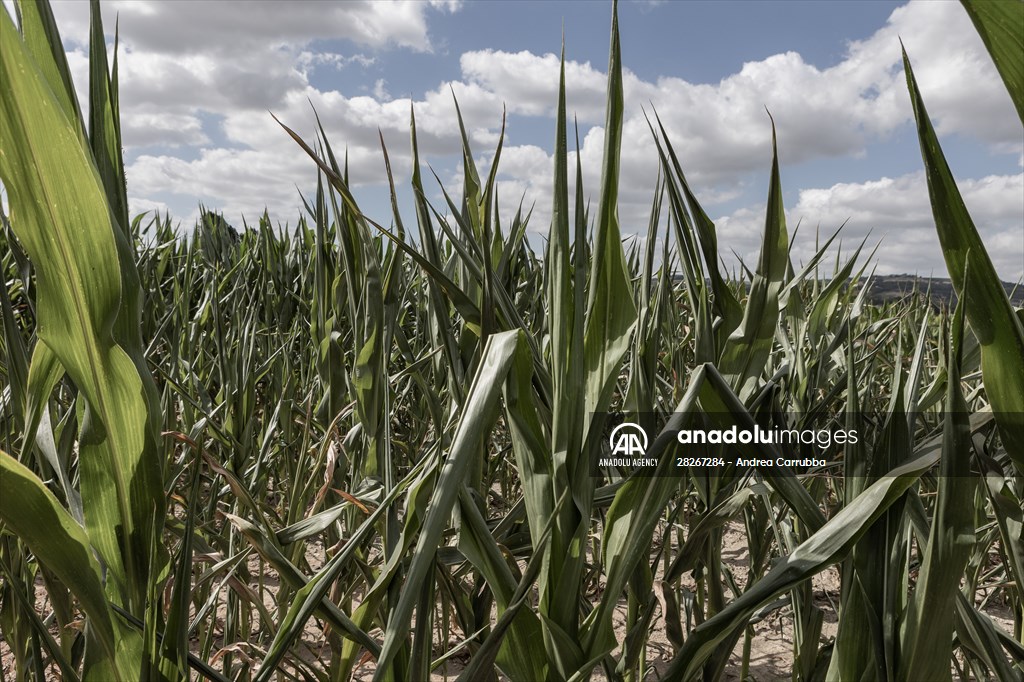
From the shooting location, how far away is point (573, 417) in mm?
442

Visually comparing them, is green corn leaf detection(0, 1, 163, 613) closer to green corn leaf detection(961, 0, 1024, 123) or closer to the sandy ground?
green corn leaf detection(961, 0, 1024, 123)

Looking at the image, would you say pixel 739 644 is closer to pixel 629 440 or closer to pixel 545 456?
pixel 629 440

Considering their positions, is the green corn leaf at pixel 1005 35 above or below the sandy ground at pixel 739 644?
above

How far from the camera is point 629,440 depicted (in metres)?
0.63

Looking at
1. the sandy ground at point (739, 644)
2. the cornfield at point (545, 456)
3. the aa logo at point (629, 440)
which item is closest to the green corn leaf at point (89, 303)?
the cornfield at point (545, 456)

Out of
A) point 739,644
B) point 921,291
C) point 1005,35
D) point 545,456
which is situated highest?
point 921,291

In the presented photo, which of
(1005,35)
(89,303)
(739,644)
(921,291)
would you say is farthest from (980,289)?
(921,291)

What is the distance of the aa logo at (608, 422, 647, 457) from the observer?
618mm

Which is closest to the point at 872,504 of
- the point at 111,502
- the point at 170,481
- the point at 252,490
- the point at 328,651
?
the point at 111,502

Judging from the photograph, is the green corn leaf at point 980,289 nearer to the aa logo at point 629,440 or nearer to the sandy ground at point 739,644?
the aa logo at point 629,440

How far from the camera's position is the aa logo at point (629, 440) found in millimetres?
618

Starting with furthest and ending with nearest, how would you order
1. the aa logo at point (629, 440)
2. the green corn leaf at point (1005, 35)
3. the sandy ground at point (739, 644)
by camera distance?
the sandy ground at point (739, 644)
the aa logo at point (629, 440)
the green corn leaf at point (1005, 35)

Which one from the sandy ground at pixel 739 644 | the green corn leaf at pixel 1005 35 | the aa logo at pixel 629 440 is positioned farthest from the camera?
the sandy ground at pixel 739 644

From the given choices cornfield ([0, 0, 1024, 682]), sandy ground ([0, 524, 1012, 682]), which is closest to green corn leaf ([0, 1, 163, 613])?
cornfield ([0, 0, 1024, 682])
